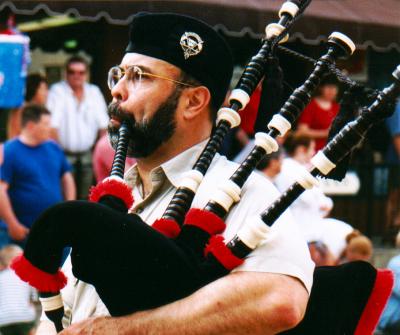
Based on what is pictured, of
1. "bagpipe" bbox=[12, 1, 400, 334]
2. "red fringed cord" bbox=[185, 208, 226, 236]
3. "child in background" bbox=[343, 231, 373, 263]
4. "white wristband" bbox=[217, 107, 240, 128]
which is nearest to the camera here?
"bagpipe" bbox=[12, 1, 400, 334]

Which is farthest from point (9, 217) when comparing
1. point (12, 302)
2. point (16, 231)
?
point (12, 302)

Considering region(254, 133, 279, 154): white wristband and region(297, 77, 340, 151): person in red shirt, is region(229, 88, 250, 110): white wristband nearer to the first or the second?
region(254, 133, 279, 154): white wristband

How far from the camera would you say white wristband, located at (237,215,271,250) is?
260 centimetres

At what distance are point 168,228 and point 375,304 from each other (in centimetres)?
70

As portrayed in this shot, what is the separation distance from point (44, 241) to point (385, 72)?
9.47 m

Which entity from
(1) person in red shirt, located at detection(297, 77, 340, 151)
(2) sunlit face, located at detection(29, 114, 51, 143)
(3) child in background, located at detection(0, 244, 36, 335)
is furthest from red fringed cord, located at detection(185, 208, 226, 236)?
(1) person in red shirt, located at detection(297, 77, 340, 151)

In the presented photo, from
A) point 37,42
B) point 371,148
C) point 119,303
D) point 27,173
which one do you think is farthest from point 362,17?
point 119,303

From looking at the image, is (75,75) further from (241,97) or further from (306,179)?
(306,179)

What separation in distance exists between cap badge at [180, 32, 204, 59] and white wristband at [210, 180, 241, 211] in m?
0.49

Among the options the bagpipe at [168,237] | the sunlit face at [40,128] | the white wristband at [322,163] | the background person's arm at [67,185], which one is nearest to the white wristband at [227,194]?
the bagpipe at [168,237]

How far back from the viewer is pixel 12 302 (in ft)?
21.2

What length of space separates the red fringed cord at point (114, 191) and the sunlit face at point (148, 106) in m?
0.24

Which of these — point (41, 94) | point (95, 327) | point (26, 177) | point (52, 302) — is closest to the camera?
point (95, 327)

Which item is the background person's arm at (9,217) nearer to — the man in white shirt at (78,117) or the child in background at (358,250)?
the man in white shirt at (78,117)
